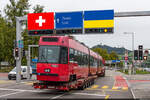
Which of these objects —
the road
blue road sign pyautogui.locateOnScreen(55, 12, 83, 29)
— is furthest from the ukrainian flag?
the road

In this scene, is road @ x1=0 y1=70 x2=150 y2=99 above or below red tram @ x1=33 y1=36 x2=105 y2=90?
below

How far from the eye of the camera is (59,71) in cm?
1570

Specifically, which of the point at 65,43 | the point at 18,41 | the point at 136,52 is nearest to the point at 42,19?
the point at 18,41

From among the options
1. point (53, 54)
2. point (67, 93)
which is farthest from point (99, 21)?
point (53, 54)

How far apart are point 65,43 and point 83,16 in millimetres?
8894

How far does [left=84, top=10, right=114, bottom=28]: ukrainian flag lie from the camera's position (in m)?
24.0

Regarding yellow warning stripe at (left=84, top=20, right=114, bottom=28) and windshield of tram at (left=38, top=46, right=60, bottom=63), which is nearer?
windshield of tram at (left=38, top=46, right=60, bottom=63)

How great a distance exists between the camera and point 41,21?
25438mm

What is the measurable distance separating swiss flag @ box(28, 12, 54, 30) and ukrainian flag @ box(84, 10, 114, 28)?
340 centimetres

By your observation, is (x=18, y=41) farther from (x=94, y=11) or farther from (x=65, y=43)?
(x=65, y=43)

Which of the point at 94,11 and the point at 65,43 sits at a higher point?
the point at 94,11

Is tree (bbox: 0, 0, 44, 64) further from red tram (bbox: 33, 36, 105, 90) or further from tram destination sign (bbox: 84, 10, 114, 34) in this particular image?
red tram (bbox: 33, 36, 105, 90)

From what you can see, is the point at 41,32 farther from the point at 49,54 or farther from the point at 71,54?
the point at 49,54

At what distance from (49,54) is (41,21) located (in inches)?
397
